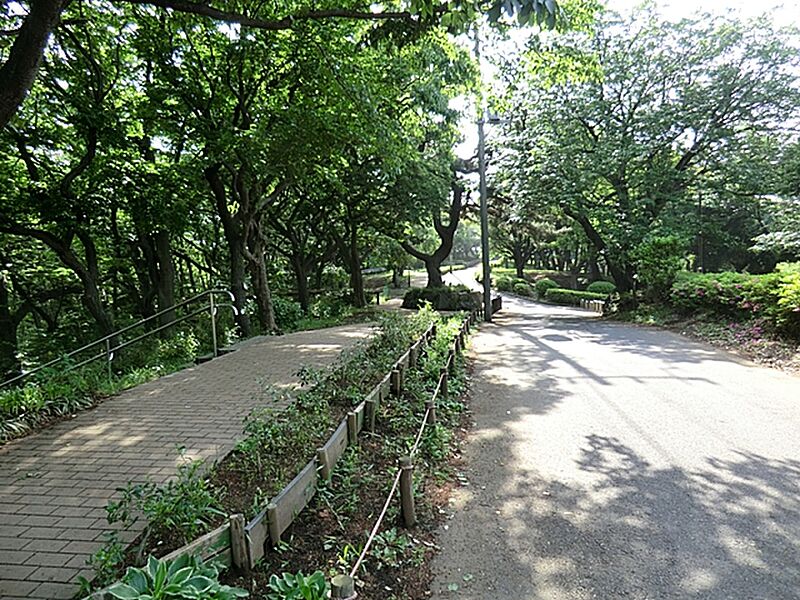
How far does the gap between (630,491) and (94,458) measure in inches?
168

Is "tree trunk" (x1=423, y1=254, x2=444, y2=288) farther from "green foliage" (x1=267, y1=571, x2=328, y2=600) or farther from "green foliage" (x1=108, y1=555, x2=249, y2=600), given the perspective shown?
"green foliage" (x1=108, y1=555, x2=249, y2=600)

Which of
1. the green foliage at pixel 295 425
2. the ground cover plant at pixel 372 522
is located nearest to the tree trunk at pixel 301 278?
the green foliage at pixel 295 425

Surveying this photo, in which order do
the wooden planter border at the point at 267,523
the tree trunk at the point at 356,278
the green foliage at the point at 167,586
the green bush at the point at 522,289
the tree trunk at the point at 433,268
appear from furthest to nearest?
the green bush at the point at 522,289, the tree trunk at the point at 433,268, the tree trunk at the point at 356,278, the wooden planter border at the point at 267,523, the green foliage at the point at 167,586

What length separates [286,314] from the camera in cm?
1498

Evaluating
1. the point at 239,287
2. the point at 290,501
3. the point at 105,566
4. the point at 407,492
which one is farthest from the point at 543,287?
the point at 105,566

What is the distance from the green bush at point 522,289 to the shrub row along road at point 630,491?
81.0 ft

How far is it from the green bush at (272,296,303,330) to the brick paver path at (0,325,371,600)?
732 cm

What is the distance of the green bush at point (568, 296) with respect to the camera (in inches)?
946

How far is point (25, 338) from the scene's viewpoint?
554 inches

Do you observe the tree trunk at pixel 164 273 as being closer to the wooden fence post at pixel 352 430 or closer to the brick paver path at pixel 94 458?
the brick paver path at pixel 94 458

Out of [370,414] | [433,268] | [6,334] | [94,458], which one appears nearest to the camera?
[94,458]

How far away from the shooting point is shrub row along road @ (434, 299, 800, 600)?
8.86ft

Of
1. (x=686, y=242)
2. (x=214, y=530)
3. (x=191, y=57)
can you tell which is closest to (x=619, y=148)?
(x=686, y=242)

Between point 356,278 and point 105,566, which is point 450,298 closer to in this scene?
point 356,278
